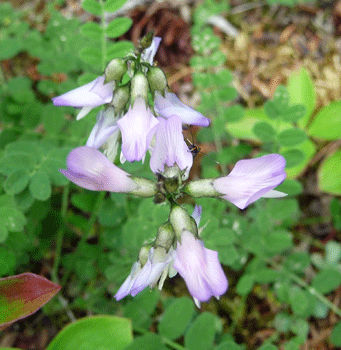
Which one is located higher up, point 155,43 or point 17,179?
point 155,43

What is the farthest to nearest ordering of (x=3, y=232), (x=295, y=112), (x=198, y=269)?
1. (x=295, y=112)
2. (x=3, y=232)
3. (x=198, y=269)

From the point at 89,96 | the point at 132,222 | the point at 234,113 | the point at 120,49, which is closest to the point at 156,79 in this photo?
the point at 89,96

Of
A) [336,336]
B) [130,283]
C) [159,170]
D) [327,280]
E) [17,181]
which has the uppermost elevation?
[159,170]

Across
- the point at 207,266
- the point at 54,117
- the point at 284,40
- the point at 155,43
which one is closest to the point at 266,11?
the point at 284,40

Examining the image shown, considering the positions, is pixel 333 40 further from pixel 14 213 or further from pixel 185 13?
pixel 14 213

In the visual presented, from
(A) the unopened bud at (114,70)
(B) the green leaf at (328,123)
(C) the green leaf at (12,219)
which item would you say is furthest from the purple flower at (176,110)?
(B) the green leaf at (328,123)

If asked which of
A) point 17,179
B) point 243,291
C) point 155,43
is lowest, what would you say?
point 243,291

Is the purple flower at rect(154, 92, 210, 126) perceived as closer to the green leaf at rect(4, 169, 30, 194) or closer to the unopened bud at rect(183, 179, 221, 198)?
the unopened bud at rect(183, 179, 221, 198)

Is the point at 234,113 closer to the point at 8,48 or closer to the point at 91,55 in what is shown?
the point at 91,55
